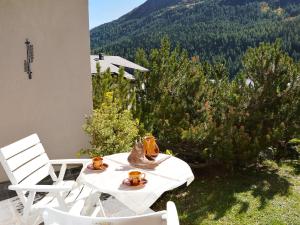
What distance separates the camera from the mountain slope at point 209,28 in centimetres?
7831

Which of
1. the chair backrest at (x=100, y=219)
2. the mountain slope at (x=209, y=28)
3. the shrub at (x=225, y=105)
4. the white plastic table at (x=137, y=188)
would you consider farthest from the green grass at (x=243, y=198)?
the mountain slope at (x=209, y=28)

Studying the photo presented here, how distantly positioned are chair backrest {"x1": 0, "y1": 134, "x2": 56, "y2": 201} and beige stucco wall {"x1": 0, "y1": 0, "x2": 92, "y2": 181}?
5.32 ft

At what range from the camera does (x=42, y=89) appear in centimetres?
560

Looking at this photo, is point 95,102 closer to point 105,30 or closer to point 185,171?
point 185,171

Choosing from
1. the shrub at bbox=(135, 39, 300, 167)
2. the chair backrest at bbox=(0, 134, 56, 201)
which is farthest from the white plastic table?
the shrub at bbox=(135, 39, 300, 167)

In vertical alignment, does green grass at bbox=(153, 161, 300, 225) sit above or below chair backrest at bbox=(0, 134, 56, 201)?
below

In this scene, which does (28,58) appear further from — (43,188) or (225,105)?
(225,105)

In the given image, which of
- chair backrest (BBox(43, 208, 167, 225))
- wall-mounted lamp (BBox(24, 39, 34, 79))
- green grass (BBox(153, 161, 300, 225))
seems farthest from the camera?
wall-mounted lamp (BBox(24, 39, 34, 79))

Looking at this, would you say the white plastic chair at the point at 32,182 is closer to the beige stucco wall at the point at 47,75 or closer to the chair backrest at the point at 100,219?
the chair backrest at the point at 100,219

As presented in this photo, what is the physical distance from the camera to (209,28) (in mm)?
103188

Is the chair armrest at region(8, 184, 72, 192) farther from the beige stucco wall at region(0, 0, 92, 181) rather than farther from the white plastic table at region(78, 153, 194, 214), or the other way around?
the beige stucco wall at region(0, 0, 92, 181)

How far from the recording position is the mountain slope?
7831 cm

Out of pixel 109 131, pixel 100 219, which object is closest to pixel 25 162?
pixel 109 131

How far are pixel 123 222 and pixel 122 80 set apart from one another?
16.2ft
